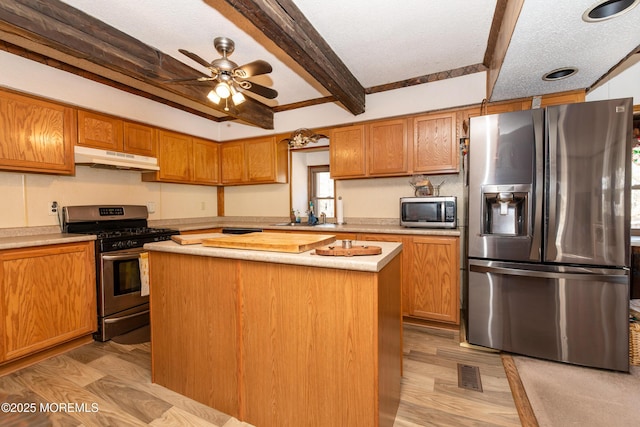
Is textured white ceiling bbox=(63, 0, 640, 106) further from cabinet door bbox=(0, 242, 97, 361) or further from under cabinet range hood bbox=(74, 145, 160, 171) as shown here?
cabinet door bbox=(0, 242, 97, 361)

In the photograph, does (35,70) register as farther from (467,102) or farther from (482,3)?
(467,102)

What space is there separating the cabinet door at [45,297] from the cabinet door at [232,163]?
220cm

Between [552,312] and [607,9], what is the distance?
1.98 meters

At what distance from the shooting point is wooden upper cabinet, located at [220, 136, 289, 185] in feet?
13.8

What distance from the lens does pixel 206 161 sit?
4.38 meters

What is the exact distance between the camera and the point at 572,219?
2074mm

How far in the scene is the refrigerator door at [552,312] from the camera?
6.62 feet

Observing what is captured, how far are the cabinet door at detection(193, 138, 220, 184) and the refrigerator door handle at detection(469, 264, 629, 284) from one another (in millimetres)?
3737

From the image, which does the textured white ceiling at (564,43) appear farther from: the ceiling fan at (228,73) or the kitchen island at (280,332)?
the ceiling fan at (228,73)

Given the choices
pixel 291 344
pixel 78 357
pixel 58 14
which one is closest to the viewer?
pixel 291 344

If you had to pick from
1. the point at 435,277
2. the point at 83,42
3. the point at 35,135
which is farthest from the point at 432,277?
the point at 35,135

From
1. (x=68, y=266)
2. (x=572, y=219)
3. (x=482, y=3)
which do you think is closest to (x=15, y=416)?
(x=68, y=266)

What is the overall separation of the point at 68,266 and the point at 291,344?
2.25 m

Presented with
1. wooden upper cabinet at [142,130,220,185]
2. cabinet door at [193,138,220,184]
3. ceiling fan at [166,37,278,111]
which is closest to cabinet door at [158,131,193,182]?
wooden upper cabinet at [142,130,220,185]
